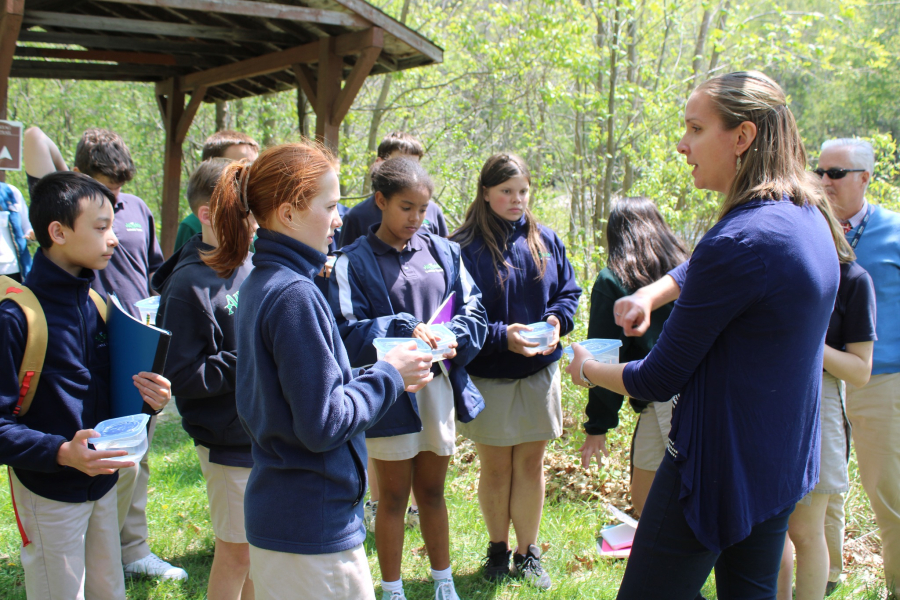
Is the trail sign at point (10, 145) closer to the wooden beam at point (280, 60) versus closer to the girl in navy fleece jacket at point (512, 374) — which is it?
the wooden beam at point (280, 60)

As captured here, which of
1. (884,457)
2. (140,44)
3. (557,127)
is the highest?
(140,44)

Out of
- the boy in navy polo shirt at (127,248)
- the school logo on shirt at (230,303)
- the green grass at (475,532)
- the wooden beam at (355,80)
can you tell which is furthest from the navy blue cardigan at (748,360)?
the wooden beam at (355,80)

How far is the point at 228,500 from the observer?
103 inches

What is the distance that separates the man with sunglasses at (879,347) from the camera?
3.38 metres

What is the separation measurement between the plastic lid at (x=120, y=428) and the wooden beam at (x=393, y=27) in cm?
A: 513

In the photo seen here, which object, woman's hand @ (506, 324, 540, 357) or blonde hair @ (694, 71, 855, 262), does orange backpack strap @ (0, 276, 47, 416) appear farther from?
blonde hair @ (694, 71, 855, 262)

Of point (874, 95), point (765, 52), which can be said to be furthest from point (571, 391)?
point (874, 95)

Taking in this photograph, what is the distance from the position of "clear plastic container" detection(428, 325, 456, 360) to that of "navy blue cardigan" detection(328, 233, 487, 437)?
11 cm

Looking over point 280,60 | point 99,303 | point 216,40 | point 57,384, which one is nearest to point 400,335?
point 99,303

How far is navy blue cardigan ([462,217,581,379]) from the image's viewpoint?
3.50 m

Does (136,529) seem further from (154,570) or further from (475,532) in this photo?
(475,532)

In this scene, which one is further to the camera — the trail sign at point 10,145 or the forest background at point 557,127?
the trail sign at point 10,145

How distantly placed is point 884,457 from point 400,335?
2.68 meters

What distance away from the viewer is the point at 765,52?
26.5 ft
